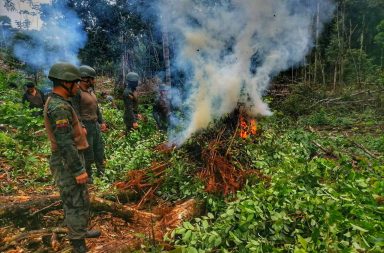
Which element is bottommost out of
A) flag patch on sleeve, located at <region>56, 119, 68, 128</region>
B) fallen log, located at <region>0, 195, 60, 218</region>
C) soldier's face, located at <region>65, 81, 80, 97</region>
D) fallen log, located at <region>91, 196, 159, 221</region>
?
fallen log, located at <region>91, 196, 159, 221</region>

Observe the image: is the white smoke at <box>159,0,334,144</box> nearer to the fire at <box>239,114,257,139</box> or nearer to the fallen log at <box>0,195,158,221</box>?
the fire at <box>239,114,257,139</box>

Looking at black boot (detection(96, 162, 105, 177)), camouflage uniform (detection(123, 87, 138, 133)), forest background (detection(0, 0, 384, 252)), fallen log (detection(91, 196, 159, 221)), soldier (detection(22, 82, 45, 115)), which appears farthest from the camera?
soldier (detection(22, 82, 45, 115))

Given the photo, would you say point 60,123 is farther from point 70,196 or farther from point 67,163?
point 70,196

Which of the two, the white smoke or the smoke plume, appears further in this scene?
the smoke plume

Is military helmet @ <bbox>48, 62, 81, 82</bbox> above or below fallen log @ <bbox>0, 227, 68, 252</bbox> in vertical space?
above

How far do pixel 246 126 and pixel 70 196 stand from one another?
287cm

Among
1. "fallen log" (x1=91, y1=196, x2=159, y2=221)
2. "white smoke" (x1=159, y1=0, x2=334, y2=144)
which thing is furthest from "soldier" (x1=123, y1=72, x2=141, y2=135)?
"fallen log" (x1=91, y1=196, x2=159, y2=221)

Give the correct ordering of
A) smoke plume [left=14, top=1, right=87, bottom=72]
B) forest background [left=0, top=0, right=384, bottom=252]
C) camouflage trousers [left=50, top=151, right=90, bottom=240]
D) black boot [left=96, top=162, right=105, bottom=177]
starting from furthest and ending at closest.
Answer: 1. smoke plume [left=14, top=1, right=87, bottom=72]
2. black boot [left=96, top=162, right=105, bottom=177]
3. camouflage trousers [left=50, top=151, right=90, bottom=240]
4. forest background [left=0, top=0, right=384, bottom=252]

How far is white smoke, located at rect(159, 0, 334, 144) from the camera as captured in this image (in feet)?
18.5

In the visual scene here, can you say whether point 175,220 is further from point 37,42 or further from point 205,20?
point 37,42

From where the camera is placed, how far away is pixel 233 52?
21.2 ft

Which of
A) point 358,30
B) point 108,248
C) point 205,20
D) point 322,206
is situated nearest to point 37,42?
point 205,20

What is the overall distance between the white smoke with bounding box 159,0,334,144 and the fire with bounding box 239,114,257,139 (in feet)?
0.70

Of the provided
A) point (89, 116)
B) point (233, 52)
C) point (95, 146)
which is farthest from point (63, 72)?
point (233, 52)
